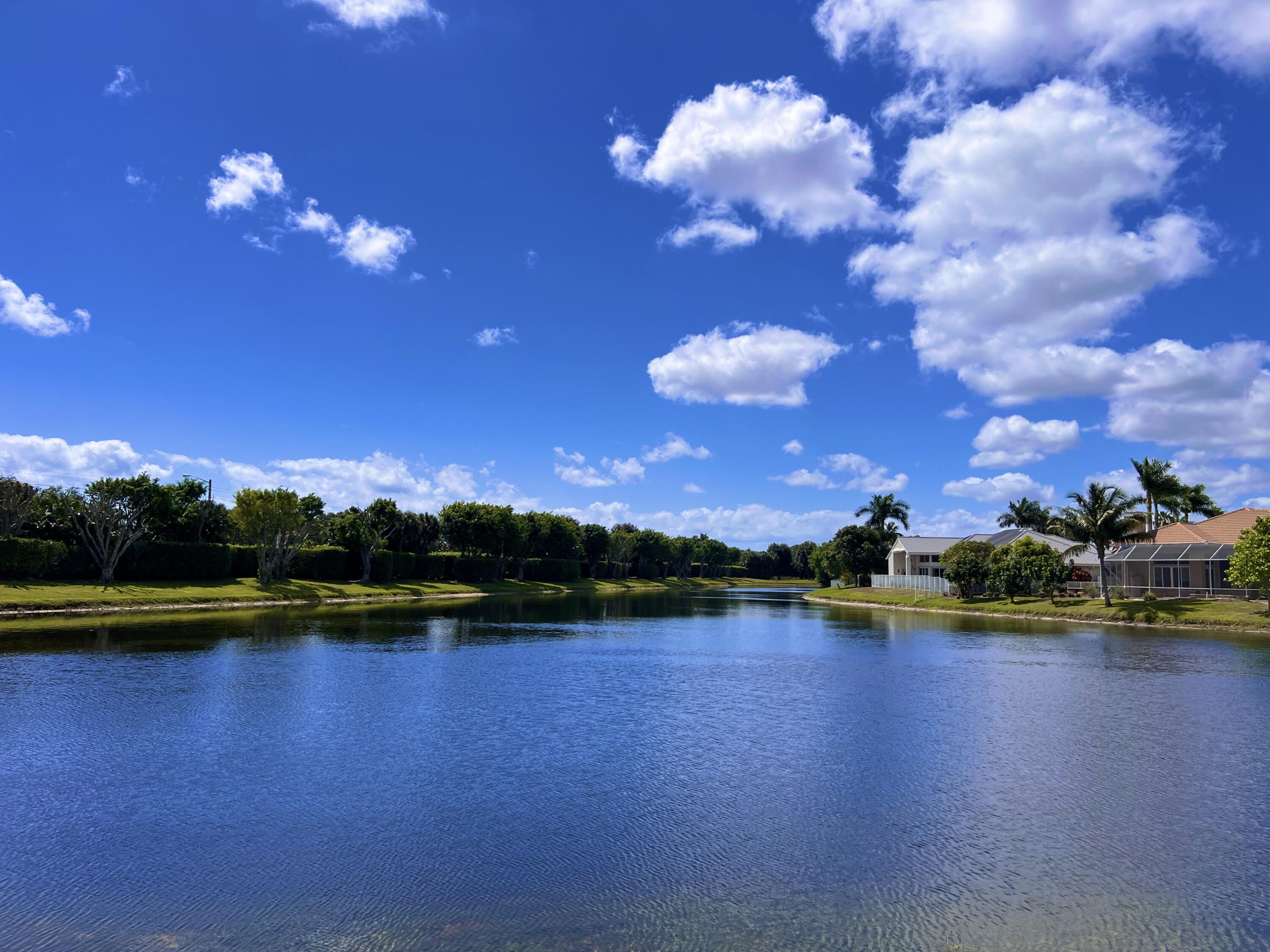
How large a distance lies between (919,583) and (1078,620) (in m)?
34.3

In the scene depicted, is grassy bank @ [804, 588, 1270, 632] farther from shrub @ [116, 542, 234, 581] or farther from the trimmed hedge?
shrub @ [116, 542, 234, 581]

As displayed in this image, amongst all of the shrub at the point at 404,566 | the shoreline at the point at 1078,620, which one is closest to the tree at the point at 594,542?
the shrub at the point at 404,566

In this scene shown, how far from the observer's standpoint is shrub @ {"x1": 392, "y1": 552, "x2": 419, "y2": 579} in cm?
9706

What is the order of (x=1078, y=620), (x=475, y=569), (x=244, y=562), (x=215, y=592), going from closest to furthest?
(x=1078, y=620) → (x=215, y=592) → (x=244, y=562) → (x=475, y=569)

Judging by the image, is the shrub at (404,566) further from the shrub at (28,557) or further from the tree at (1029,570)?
the tree at (1029,570)

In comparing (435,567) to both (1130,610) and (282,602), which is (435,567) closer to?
(282,602)

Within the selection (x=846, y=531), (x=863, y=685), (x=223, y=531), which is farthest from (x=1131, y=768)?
(x=846, y=531)

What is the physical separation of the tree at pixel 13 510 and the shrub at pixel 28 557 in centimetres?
121

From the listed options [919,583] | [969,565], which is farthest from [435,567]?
[969,565]

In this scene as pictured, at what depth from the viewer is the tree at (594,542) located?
457 ft

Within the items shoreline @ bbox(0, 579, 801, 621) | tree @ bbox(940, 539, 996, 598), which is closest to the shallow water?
shoreline @ bbox(0, 579, 801, 621)

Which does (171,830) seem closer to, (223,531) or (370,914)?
(370,914)

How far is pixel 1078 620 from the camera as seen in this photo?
61094 mm

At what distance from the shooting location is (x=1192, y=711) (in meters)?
23.7
